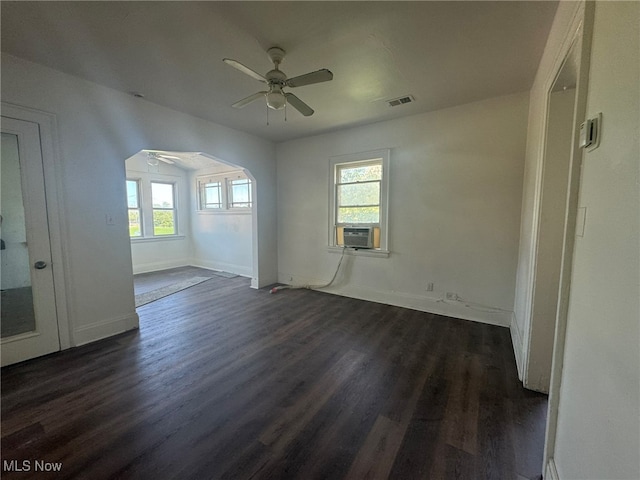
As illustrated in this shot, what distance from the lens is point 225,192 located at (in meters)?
6.52

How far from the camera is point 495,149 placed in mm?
3258

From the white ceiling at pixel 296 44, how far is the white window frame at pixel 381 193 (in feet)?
3.42

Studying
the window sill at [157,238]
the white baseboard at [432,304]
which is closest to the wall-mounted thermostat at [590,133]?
the white baseboard at [432,304]

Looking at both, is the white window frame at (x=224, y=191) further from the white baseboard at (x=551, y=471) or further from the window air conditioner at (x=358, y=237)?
the white baseboard at (x=551, y=471)

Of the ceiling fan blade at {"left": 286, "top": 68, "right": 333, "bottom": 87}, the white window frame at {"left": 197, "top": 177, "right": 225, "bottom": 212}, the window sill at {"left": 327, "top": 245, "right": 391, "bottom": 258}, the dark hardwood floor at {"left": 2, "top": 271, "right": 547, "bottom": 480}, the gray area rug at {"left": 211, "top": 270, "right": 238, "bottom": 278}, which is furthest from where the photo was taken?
the white window frame at {"left": 197, "top": 177, "right": 225, "bottom": 212}

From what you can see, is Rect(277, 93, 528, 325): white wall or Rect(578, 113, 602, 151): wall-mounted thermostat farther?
Rect(277, 93, 528, 325): white wall

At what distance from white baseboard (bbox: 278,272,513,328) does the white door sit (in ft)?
11.9

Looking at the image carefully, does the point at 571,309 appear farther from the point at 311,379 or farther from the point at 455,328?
the point at 455,328

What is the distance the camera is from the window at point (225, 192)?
6188mm

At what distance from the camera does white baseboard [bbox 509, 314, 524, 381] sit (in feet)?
7.59

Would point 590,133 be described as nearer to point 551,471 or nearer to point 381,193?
point 551,471

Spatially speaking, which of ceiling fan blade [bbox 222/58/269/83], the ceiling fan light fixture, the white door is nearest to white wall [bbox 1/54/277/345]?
the white door

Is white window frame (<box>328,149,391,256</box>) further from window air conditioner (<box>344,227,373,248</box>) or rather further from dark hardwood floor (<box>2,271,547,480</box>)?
dark hardwood floor (<box>2,271,547,480</box>)

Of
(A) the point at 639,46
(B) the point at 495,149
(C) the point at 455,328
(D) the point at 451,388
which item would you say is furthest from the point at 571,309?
(B) the point at 495,149
